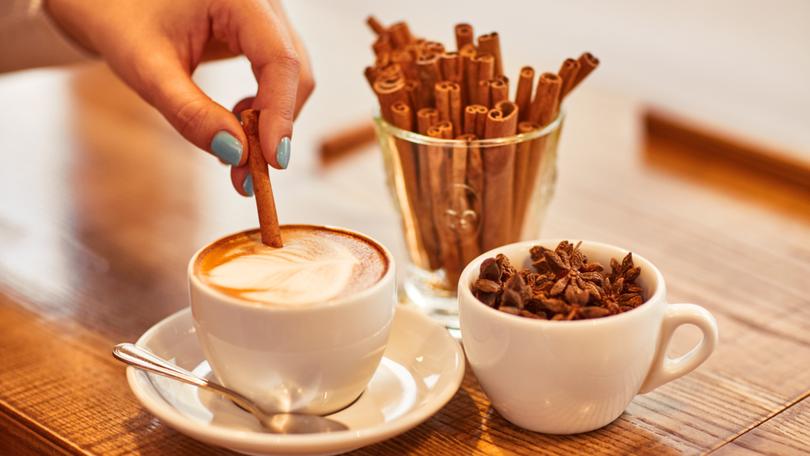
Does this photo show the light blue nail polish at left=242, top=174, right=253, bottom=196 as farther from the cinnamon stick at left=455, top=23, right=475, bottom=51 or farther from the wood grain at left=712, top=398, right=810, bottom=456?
the wood grain at left=712, top=398, right=810, bottom=456

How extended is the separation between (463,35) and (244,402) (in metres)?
0.48

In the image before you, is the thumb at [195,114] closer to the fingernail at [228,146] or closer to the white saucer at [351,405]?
the fingernail at [228,146]

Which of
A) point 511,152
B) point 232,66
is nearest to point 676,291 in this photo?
point 511,152

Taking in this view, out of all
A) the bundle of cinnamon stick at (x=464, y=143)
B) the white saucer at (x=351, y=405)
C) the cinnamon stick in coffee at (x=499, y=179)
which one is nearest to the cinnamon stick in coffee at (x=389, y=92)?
the bundle of cinnamon stick at (x=464, y=143)

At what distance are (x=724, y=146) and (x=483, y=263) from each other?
2.51 ft

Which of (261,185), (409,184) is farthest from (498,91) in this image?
(261,185)

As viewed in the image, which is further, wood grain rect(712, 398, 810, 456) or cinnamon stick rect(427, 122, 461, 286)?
cinnamon stick rect(427, 122, 461, 286)

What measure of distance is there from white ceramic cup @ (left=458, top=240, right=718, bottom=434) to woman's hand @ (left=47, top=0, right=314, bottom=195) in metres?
0.27

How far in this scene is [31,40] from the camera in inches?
54.7

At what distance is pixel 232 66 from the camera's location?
1.83 meters

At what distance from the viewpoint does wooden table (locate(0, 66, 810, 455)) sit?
87 cm

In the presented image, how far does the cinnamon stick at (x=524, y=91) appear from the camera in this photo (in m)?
1.02

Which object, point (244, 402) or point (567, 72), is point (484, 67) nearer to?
point (567, 72)

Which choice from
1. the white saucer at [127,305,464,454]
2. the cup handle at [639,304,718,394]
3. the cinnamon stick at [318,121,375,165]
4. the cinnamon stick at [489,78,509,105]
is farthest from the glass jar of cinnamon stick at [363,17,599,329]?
the cinnamon stick at [318,121,375,165]
